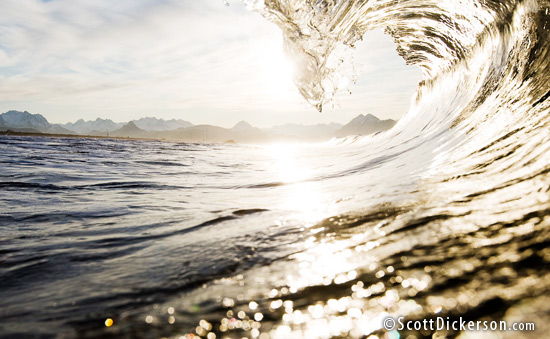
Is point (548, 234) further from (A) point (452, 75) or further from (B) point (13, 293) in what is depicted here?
(A) point (452, 75)

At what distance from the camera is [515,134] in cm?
208

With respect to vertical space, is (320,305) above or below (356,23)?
below

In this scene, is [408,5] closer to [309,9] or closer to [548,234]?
[309,9]

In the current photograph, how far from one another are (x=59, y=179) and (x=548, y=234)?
464 cm

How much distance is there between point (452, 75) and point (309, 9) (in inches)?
154

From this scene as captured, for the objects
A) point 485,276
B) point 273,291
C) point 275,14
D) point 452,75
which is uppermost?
point 275,14

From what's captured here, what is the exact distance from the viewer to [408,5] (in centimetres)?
545

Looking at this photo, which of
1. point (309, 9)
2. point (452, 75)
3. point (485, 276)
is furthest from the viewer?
point (452, 75)

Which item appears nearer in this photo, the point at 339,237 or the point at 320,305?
the point at 320,305

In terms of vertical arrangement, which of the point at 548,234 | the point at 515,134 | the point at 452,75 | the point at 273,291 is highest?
the point at 452,75

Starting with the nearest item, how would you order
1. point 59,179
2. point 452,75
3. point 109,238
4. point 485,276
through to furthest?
point 485,276
point 109,238
point 59,179
point 452,75

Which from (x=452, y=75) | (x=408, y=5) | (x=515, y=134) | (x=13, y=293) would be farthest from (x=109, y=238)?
(x=452, y=75)

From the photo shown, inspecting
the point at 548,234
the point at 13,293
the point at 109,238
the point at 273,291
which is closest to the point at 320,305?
the point at 273,291

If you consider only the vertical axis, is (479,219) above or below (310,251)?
above
